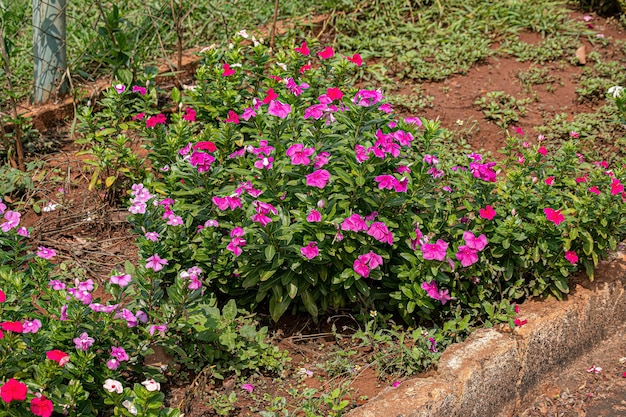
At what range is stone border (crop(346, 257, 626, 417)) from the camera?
9.99ft

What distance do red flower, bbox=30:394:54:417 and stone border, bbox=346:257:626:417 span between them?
109 cm

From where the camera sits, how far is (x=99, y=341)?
2.86 meters

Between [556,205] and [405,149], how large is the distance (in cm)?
74

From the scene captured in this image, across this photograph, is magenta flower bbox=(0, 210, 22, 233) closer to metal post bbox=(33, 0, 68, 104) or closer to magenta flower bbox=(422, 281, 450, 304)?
magenta flower bbox=(422, 281, 450, 304)

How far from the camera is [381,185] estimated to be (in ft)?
10.8

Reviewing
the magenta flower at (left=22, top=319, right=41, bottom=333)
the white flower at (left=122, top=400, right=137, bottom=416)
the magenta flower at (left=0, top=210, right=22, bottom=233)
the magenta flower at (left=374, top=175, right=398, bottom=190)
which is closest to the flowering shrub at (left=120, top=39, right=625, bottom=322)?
the magenta flower at (left=374, top=175, right=398, bottom=190)

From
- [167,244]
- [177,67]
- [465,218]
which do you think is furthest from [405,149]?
[177,67]

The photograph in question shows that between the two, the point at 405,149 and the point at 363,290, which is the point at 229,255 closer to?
the point at 363,290

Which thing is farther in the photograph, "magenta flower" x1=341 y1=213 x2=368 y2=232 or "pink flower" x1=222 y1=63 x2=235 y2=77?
"pink flower" x1=222 y1=63 x2=235 y2=77

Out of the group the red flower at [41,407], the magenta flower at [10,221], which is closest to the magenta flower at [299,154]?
the magenta flower at [10,221]

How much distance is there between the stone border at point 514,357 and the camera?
3045mm

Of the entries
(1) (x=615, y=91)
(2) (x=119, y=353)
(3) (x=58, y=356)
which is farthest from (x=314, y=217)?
(1) (x=615, y=91)

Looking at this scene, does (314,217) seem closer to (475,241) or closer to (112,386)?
(475,241)

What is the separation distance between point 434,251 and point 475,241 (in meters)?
0.20
